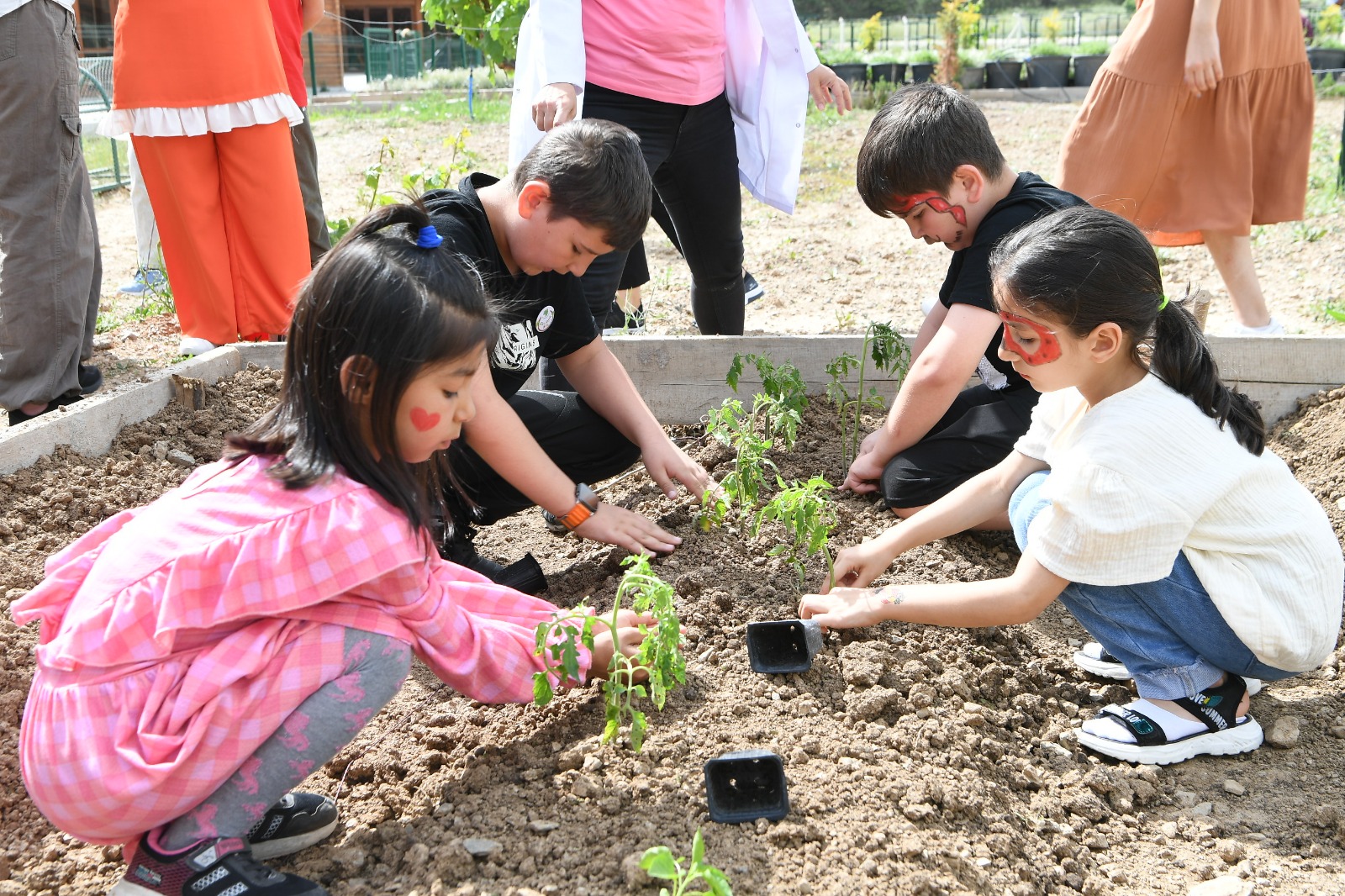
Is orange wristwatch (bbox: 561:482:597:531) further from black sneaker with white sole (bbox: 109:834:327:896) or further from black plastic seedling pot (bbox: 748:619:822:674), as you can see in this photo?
black sneaker with white sole (bbox: 109:834:327:896)

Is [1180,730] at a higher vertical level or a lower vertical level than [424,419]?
lower

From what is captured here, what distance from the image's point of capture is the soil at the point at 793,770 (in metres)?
1.82

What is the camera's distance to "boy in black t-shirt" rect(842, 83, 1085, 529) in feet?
9.12

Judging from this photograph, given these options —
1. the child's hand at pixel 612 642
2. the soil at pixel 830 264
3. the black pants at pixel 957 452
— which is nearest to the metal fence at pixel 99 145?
the soil at pixel 830 264

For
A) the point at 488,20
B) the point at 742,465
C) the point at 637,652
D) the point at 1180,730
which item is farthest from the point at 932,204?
the point at 488,20

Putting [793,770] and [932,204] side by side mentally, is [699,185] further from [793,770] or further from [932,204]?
[793,770]

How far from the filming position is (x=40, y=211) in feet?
11.0

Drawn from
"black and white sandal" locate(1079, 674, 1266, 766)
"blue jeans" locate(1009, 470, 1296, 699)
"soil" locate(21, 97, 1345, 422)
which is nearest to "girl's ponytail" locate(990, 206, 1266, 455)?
"blue jeans" locate(1009, 470, 1296, 699)

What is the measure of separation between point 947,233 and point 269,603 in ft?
6.60

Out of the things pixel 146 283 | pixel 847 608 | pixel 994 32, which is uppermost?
pixel 994 32

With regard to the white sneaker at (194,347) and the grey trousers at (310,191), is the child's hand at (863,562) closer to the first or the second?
the white sneaker at (194,347)

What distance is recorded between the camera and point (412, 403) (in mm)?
1788

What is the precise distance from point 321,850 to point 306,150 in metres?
3.85

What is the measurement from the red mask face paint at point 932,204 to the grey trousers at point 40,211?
2542mm
